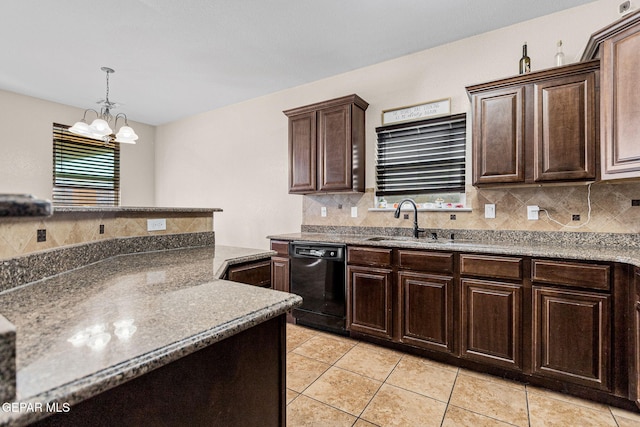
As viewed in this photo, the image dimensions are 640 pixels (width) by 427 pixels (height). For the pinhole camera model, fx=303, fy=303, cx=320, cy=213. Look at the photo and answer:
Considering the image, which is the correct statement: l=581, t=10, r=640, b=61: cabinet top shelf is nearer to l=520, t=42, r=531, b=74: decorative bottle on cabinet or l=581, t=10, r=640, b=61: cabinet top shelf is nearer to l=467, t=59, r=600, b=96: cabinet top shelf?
l=467, t=59, r=600, b=96: cabinet top shelf

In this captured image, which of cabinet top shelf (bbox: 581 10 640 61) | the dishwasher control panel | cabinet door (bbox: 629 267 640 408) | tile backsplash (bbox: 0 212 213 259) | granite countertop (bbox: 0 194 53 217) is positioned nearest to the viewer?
granite countertop (bbox: 0 194 53 217)

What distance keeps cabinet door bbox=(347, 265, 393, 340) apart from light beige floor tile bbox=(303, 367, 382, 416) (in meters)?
0.49

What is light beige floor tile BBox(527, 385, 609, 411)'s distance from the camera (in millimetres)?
1858

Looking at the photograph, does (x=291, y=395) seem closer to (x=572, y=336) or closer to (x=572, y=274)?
(x=572, y=336)

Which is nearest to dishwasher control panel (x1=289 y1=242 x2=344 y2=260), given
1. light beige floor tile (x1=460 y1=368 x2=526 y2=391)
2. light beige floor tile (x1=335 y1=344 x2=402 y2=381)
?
light beige floor tile (x1=335 y1=344 x2=402 y2=381)

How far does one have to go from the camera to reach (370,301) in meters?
2.64

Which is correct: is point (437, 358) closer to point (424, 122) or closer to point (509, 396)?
point (509, 396)

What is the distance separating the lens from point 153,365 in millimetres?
581

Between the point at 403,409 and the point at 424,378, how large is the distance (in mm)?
420

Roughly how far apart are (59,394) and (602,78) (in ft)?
9.61

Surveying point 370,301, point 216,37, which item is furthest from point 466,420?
point 216,37

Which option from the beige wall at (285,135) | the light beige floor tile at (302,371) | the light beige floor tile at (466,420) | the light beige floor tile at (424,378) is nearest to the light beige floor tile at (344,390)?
the light beige floor tile at (302,371)

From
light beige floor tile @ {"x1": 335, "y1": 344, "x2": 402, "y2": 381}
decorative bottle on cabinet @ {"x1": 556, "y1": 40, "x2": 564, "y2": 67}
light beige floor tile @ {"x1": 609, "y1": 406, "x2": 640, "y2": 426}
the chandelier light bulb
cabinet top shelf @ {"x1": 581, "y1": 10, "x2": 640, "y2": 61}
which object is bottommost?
light beige floor tile @ {"x1": 609, "y1": 406, "x2": 640, "y2": 426}

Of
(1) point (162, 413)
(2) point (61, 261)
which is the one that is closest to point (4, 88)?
(2) point (61, 261)
